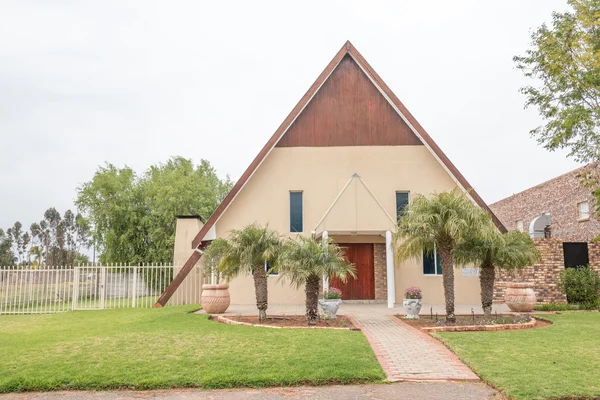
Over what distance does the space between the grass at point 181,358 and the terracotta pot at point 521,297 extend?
7.35 meters

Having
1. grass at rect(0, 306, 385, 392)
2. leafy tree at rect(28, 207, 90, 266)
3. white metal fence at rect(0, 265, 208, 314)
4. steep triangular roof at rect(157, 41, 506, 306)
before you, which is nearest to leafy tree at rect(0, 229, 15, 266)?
leafy tree at rect(28, 207, 90, 266)

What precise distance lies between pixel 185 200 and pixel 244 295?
20638 mm

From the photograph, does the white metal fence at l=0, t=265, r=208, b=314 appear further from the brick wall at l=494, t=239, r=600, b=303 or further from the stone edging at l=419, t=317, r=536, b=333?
the brick wall at l=494, t=239, r=600, b=303

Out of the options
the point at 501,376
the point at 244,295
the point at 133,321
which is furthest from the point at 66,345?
the point at 244,295

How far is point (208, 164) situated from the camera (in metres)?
51.4

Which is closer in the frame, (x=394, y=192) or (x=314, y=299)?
(x=314, y=299)

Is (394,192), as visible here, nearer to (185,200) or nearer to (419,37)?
(419,37)

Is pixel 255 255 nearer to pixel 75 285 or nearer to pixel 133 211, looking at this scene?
pixel 75 285

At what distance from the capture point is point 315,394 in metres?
6.38

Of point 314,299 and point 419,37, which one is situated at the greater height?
point 419,37

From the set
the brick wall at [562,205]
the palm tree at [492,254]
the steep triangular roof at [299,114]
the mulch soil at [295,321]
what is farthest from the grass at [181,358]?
the brick wall at [562,205]

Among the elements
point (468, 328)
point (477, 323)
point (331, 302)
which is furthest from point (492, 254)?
point (331, 302)

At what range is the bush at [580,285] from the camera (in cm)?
1738

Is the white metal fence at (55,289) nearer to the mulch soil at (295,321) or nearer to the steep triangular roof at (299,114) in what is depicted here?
the steep triangular roof at (299,114)
